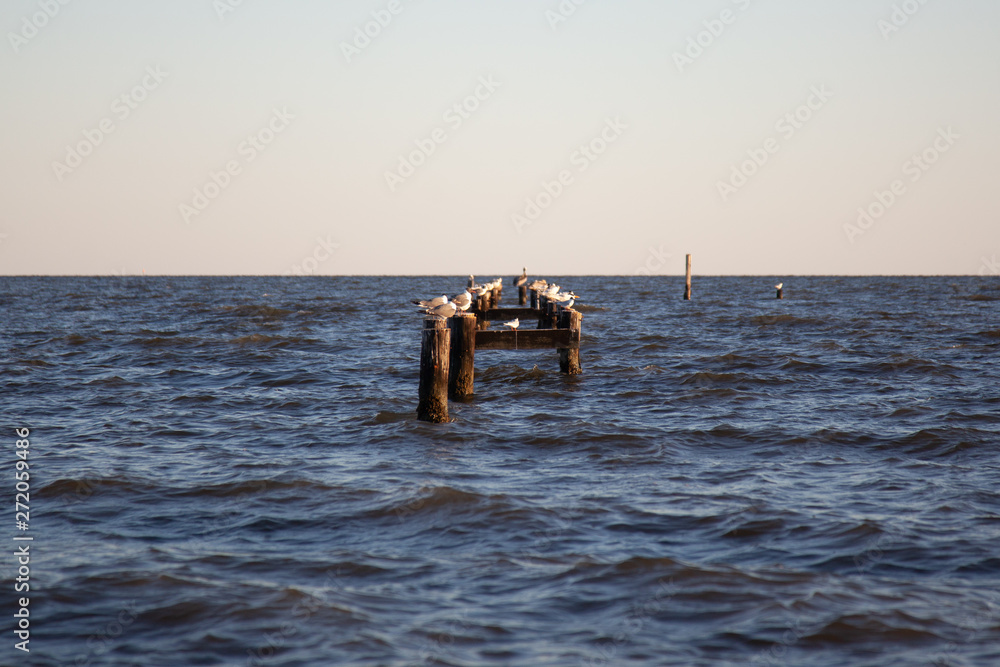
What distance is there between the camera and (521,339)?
41.0 ft

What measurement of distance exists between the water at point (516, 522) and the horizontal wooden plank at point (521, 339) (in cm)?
82

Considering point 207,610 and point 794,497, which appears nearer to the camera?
point 207,610

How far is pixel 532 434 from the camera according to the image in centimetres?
992

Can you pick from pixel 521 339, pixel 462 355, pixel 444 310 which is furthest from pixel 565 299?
pixel 444 310

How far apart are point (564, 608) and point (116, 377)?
1207cm

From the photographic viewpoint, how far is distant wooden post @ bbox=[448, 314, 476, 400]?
39.3 feet

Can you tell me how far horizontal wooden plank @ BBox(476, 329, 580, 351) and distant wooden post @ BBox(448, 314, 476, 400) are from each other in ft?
0.65

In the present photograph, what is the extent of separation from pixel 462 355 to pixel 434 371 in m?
1.95

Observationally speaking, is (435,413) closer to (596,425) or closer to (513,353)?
(596,425)

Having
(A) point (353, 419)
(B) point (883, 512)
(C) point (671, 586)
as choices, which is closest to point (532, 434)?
(A) point (353, 419)

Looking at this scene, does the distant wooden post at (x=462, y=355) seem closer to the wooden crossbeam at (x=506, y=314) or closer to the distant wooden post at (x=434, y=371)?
the distant wooden post at (x=434, y=371)

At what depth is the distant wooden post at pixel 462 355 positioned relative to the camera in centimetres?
1197

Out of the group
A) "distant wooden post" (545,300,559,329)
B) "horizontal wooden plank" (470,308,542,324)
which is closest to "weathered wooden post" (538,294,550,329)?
"distant wooden post" (545,300,559,329)

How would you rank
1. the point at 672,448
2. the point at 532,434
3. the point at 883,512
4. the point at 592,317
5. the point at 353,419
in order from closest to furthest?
the point at 883,512 → the point at 672,448 → the point at 532,434 → the point at 353,419 → the point at 592,317
